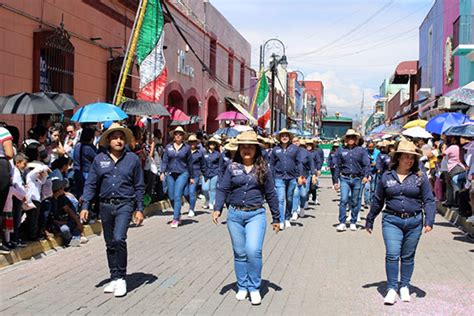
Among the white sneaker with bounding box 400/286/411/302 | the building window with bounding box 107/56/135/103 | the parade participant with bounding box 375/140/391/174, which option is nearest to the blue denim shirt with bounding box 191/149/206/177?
the parade participant with bounding box 375/140/391/174

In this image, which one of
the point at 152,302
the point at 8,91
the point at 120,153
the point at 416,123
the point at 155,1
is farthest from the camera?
the point at 416,123

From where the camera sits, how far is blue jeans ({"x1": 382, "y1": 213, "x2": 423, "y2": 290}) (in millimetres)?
6648

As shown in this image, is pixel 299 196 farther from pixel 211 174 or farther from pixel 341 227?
pixel 211 174

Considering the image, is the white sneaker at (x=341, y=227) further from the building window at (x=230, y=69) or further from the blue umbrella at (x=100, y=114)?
the building window at (x=230, y=69)

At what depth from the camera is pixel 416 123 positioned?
20.2 metres

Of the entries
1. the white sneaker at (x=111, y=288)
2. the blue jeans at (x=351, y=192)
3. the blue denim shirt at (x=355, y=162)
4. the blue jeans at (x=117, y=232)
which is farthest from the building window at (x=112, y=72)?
the white sneaker at (x=111, y=288)

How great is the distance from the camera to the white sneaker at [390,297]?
6465 mm

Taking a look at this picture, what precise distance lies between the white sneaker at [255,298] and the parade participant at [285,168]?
210 inches

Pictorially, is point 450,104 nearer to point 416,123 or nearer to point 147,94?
point 416,123

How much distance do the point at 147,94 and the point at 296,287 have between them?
1105cm

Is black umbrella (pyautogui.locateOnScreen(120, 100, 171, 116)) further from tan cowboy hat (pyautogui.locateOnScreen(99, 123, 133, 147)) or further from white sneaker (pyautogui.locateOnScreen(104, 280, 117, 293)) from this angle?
white sneaker (pyautogui.locateOnScreen(104, 280, 117, 293))

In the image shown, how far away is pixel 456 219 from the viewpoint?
13.6 metres

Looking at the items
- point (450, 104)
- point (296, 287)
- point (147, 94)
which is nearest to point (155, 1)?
point (147, 94)

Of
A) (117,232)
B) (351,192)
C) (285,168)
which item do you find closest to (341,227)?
(351,192)
